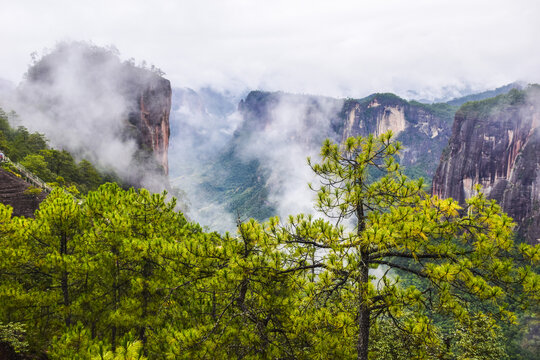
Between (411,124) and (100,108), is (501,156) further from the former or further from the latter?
(100,108)

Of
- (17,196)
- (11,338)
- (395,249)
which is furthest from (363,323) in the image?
(17,196)

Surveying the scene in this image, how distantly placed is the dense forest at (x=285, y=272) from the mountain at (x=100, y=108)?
Answer: 63.8 meters

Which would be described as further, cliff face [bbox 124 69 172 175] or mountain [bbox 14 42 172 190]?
cliff face [bbox 124 69 172 175]

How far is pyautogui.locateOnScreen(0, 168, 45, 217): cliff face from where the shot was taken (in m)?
17.8

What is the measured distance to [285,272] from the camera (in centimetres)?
515

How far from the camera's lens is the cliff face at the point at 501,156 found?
68500 mm

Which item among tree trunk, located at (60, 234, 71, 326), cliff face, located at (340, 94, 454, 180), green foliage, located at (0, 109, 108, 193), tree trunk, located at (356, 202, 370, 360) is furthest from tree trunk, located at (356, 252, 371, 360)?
cliff face, located at (340, 94, 454, 180)

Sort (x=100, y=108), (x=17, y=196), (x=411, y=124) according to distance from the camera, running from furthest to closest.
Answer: (x=411, y=124) < (x=100, y=108) < (x=17, y=196)

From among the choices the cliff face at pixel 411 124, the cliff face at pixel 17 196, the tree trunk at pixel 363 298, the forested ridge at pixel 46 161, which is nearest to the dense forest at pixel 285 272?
the tree trunk at pixel 363 298

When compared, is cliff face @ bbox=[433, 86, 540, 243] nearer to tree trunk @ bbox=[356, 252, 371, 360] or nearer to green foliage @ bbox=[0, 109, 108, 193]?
tree trunk @ bbox=[356, 252, 371, 360]

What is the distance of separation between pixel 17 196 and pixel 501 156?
105254 millimetres

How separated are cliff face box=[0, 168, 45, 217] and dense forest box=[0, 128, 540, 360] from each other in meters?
12.2

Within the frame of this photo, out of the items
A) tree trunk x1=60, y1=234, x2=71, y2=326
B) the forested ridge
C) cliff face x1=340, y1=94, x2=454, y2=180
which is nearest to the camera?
tree trunk x1=60, y1=234, x2=71, y2=326

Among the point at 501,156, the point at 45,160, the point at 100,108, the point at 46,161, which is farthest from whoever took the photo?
the point at 501,156
